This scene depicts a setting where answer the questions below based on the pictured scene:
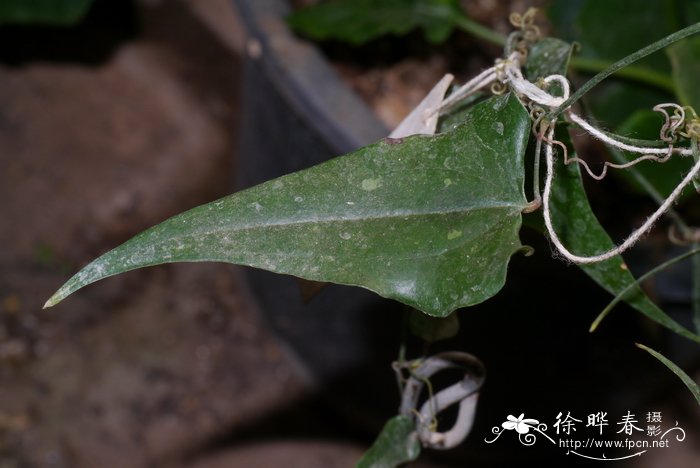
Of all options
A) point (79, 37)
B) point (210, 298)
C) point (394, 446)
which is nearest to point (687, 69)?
point (394, 446)

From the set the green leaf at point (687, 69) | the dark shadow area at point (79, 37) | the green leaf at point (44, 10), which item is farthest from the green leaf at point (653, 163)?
the dark shadow area at point (79, 37)

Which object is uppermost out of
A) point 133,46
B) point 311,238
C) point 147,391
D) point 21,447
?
point 311,238

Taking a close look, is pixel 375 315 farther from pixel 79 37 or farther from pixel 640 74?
pixel 79 37

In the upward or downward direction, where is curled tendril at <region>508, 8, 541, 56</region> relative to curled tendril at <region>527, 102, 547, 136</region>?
upward

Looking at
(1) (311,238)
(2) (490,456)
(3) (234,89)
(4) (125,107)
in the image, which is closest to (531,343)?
(2) (490,456)

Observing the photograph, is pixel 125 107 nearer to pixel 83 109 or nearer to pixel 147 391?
Result: pixel 83 109

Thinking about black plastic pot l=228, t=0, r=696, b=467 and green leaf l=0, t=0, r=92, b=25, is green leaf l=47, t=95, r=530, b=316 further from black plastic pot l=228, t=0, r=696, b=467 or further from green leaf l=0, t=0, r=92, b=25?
green leaf l=0, t=0, r=92, b=25

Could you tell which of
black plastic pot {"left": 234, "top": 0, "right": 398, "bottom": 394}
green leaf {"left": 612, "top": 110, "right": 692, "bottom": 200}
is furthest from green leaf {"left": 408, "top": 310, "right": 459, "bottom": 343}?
black plastic pot {"left": 234, "top": 0, "right": 398, "bottom": 394}
